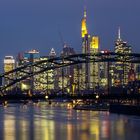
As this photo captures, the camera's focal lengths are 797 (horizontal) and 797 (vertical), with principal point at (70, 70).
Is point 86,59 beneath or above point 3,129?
above

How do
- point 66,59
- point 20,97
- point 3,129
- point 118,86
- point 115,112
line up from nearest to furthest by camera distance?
point 3,129
point 20,97
point 66,59
point 115,112
point 118,86

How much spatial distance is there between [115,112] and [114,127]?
2044 inches

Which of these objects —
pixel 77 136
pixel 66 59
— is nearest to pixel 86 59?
pixel 66 59

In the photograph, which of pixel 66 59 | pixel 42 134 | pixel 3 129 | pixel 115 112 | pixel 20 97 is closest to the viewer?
pixel 42 134

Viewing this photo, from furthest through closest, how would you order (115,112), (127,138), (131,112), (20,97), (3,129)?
(115,112) < (131,112) < (20,97) < (3,129) < (127,138)

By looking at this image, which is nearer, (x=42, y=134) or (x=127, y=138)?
(x=127, y=138)

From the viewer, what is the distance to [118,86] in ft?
563

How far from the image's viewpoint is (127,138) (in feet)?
251

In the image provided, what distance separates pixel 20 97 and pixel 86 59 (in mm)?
18288

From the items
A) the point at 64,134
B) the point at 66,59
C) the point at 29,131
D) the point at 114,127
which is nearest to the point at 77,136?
the point at 64,134

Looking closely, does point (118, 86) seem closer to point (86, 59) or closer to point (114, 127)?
point (86, 59)

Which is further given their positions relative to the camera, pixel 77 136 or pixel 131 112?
pixel 131 112

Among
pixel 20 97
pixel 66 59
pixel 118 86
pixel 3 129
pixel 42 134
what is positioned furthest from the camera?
pixel 118 86

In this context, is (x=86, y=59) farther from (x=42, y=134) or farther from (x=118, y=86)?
(x=118, y=86)
